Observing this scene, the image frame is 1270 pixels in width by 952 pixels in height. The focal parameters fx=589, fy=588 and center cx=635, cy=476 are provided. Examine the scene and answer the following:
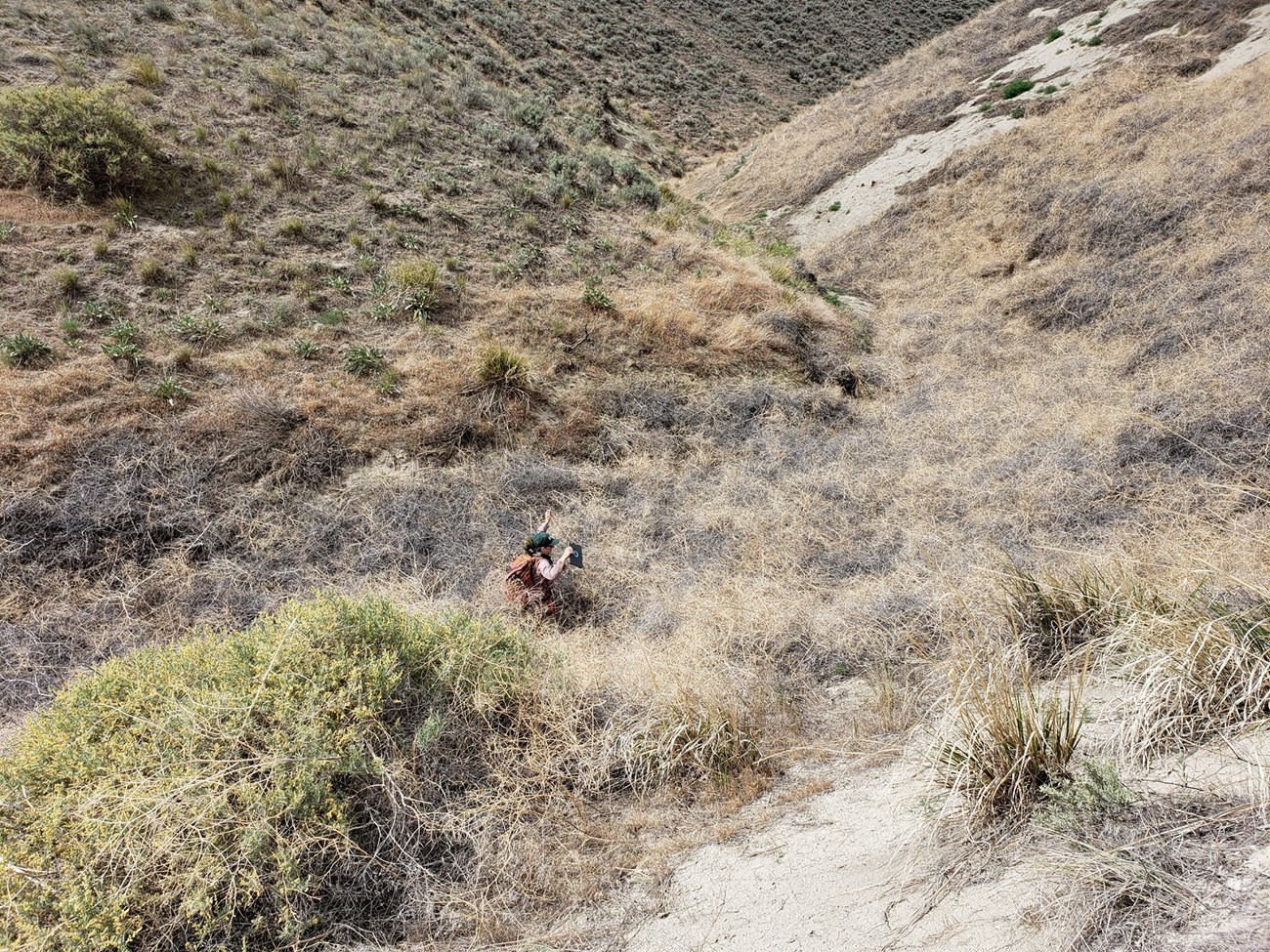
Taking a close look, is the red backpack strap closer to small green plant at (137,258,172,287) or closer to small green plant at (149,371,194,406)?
small green plant at (149,371,194,406)

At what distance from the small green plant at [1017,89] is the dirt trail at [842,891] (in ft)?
61.5

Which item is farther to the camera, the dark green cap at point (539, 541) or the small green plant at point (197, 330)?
the small green plant at point (197, 330)

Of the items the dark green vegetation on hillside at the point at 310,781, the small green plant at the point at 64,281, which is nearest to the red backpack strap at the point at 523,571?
the dark green vegetation on hillside at the point at 310,781

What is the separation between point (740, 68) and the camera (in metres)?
29.8

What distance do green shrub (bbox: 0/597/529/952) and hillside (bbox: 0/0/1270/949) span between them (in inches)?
1.0

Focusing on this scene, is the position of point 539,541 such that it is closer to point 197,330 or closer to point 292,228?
point 197,330

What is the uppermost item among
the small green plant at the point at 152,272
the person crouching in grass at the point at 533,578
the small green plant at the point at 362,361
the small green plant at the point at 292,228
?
the small green plant at the point at 292,228

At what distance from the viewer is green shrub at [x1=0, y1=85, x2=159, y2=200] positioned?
7770 millimetres

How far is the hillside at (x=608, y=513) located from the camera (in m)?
2.37

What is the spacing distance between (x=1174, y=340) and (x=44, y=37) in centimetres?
1780

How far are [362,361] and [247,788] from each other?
19.1ft

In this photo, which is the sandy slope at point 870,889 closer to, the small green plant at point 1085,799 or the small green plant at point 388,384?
the small green plant at point 1085,799


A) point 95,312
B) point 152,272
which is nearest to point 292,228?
point 152,272

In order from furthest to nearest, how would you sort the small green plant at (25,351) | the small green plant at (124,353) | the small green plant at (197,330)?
the small green plant at (197,330)
the small green plant at (124,353)
the small green plant at (25,351)
